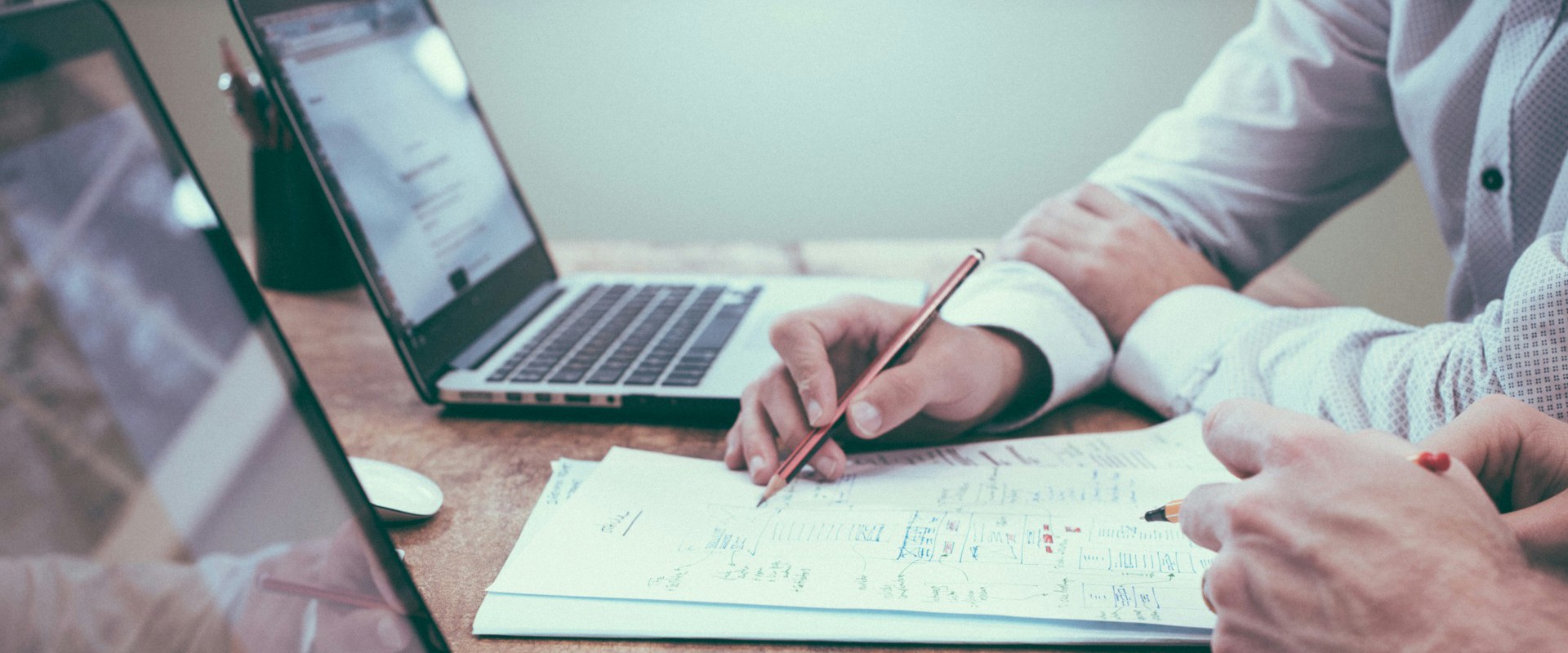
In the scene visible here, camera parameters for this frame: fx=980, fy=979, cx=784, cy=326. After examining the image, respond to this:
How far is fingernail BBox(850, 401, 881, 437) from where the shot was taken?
1.88ft

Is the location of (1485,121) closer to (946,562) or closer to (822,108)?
(946,562)

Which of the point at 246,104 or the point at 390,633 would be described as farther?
the point at 246,104

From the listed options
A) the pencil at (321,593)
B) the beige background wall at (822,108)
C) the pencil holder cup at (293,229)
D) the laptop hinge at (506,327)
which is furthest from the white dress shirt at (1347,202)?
the beige background wall at (822,108)

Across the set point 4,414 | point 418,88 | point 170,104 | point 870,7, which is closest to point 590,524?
point 4,414

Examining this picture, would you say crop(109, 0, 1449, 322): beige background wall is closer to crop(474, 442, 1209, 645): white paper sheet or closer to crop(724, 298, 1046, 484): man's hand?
crop(724, 298, 1046, 484): man's hand

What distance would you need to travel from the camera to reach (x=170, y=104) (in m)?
2.18

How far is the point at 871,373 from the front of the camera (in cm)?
60

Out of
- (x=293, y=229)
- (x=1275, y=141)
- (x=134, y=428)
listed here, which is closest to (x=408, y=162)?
(x=293, y=229)

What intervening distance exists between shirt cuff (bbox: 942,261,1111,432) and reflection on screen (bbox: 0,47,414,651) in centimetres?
46

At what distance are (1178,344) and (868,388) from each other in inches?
10.4

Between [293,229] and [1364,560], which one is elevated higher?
[293,229]

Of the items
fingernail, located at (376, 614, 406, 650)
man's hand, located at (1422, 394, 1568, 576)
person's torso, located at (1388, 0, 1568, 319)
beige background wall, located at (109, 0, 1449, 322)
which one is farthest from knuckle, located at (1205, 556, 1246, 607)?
beige background wall, located at (109, 0, 1449, 322)

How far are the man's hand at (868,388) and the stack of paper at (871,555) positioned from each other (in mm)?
30

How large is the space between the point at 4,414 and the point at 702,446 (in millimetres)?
418
